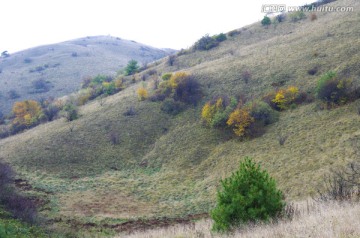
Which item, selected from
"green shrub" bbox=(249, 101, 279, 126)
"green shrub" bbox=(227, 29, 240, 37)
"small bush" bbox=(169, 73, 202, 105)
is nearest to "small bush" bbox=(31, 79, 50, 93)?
"green shrub" bbox=(227, 29, 240, 37)

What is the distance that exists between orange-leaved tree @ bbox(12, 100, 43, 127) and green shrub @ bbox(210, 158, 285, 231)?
44710 millimetres

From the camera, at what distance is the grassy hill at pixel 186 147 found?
21.6 metres

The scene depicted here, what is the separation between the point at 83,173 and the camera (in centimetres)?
3088

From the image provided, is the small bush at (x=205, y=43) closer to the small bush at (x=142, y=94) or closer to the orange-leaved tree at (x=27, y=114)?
the small bush at (x=142, y=94)

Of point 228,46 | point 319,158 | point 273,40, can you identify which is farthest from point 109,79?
point 319,158

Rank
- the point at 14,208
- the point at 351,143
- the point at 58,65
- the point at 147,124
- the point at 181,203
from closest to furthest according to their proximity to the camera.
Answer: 1. the point at 14,208
2. the point at 351,143
3. the point at 181,203
4. the point at 147,124
5. the point at 58,65

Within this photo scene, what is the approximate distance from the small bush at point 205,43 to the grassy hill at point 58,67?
114 feet

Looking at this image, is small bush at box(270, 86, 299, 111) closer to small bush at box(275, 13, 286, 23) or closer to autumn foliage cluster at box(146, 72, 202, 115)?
autumn foliage cluster at box(146, 72, 202, 115)

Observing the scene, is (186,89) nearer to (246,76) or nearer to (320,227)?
(246,76)

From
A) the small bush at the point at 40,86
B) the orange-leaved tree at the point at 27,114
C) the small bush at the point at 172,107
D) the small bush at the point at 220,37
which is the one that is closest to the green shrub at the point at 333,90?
the small bush at the point at 172,107

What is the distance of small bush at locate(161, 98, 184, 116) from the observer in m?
39.5

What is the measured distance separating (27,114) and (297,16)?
5343cm

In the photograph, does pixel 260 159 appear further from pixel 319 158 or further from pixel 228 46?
pixel 228 46

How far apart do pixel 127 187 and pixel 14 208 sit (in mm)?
10398
